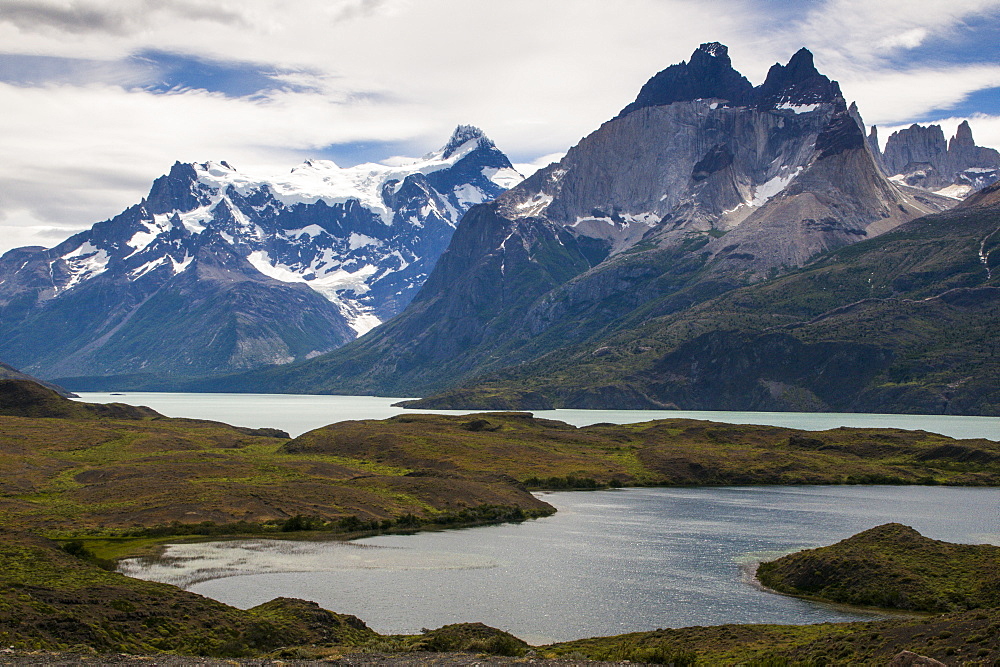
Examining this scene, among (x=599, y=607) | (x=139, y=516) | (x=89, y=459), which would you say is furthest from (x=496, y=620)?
(x=89, y=459)

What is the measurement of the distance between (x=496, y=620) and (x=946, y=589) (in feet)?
113

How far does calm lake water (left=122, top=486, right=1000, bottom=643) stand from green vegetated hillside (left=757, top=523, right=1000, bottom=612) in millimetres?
3684

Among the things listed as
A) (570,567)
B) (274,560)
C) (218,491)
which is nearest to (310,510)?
(218,491)

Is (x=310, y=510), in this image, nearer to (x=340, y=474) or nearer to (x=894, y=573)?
(x=340, y=474)

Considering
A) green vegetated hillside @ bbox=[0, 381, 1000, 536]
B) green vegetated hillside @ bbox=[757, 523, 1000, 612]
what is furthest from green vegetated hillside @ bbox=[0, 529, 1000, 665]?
green vegetated hillside @ bbox=[0, 381, 1000, 536]

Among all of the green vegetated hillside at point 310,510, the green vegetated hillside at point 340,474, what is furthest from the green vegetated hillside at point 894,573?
the green vegetated hillside at point 340,474

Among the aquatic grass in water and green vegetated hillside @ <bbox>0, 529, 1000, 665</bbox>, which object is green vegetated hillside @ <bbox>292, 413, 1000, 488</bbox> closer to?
the aquatic grass in water

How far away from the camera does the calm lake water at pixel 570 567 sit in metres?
73.4

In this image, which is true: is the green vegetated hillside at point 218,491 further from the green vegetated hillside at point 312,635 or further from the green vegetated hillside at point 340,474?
the green vegetated hillside at point 312,635

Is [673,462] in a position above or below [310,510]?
above

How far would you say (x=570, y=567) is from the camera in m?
92.2

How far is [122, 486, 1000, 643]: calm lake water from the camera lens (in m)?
73.4

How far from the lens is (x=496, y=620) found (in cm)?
7162

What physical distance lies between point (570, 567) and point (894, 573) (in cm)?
2802
